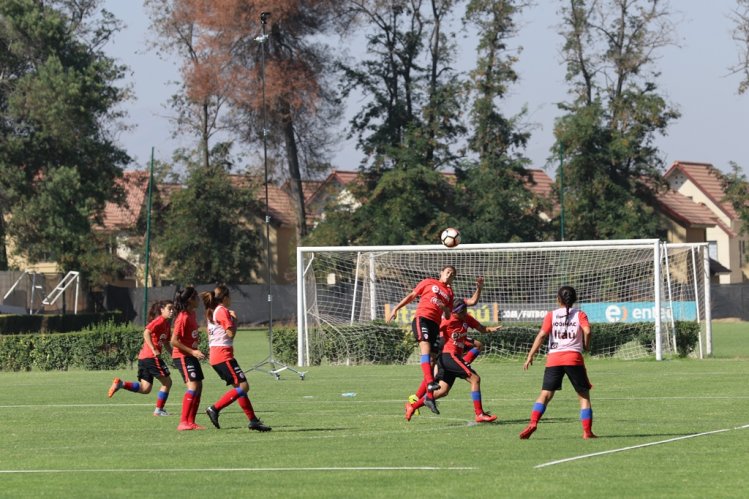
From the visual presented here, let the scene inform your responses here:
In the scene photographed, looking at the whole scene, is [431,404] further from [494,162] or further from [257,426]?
[494,162]

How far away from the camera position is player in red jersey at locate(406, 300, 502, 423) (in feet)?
50.9

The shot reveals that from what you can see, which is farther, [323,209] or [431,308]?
[323,209]

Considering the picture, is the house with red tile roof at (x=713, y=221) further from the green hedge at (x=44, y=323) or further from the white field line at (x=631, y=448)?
the white field line at (x=631, y=448)

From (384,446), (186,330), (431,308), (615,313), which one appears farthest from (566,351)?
(615,313)

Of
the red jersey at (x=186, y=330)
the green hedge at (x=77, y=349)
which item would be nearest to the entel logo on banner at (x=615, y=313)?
the green hedge at (x=77, y=349)

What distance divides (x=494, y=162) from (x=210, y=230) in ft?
57.8

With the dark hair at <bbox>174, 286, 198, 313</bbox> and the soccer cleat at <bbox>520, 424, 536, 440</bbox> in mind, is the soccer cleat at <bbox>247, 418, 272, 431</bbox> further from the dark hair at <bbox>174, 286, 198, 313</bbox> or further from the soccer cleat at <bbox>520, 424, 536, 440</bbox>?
the soccer cleat at <bbox>520, 424, 536, 440</bbox>

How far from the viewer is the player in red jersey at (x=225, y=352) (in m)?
15.0

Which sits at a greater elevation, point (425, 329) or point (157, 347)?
point (425, 329)

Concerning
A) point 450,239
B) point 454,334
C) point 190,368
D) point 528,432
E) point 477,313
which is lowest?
point 528,432

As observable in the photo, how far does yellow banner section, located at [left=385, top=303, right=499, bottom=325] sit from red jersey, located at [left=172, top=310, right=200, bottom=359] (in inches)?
742

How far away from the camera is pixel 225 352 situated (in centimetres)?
1522

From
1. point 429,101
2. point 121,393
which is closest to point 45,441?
point 121,393

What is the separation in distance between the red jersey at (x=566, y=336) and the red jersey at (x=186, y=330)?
4.80 meters
